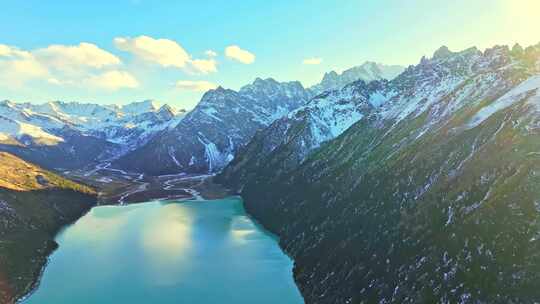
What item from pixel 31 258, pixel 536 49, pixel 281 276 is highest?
pixel 536 49

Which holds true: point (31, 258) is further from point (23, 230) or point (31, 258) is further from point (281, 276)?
point (281, 276)

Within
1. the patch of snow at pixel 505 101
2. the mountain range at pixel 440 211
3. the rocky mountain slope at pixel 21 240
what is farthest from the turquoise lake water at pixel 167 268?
the patch of snow at pixel 505 101

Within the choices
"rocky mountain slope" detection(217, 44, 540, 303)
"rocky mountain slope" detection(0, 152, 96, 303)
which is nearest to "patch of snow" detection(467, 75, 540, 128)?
"rocky mountain slope" detection(217, 44, 540, 303)

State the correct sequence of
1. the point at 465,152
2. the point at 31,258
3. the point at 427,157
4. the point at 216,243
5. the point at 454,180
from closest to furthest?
1. the point at 454,180
2. the point at 465,152
3. the point at 427,157
4. the point at 31,258
5. the point at 216,243

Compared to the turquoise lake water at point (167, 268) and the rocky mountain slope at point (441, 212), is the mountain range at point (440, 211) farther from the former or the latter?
the turquoise lake water at point (167, 268)

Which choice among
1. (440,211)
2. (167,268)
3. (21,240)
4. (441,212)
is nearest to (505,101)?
(440,211)

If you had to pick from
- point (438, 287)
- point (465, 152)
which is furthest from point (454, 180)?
point (438, 287)

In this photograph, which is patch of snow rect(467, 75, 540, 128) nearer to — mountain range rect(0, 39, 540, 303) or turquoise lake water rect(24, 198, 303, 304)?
mountain range rect(0, 39, 540, 303)
